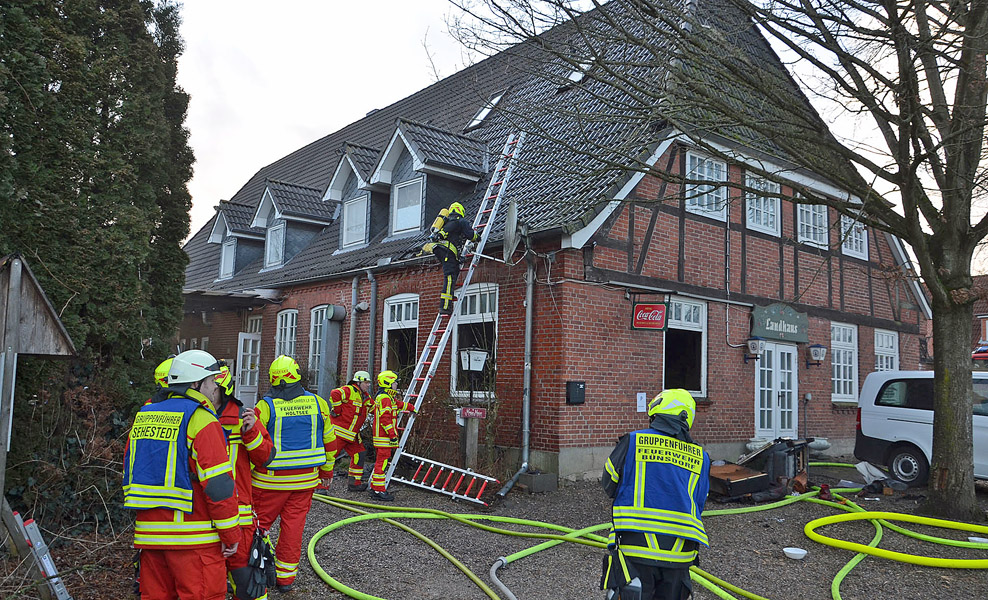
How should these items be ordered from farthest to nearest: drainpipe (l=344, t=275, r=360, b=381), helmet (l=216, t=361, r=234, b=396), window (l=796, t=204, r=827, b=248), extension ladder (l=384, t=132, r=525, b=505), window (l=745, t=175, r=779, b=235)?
window (l=796, t=204, r=827, b=248), drainpipe (l=344, t=275, r=360, b=381), window (l=745, t=175, r=779, b=235), extension ladder (l=384, t=132, r=525, b=505), helmet (l=216, t=361, r=234, b=396)

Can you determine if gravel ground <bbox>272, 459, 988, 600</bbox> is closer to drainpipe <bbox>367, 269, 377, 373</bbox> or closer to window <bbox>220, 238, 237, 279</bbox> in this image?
drainpipe <bbox>367, 269, 377, 373</bbox>

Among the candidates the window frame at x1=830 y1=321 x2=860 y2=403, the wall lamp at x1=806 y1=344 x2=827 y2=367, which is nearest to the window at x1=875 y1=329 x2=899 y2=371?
the window frame at x1=830 y1=321 x2=860 y2=403

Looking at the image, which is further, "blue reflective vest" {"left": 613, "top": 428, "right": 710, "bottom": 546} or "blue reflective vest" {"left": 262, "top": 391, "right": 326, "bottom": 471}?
"blue reflective vest" {"left": 262, "top": 391, "right": 326, "bottom": 471}

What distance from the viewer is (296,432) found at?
5.57 m

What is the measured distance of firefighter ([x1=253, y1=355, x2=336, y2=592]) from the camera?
5410mm

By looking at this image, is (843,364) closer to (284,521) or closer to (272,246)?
(284,521)

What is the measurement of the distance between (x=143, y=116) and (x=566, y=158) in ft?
21.0

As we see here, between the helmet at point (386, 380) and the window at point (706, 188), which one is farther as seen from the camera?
the window at point (706, 188)

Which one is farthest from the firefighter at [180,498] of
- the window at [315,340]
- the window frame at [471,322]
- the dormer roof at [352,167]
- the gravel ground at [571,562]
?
the window at [315,340]

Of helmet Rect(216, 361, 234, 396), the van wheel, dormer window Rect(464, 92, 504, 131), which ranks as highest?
dormer window Rect(464, 92, 504, 131)

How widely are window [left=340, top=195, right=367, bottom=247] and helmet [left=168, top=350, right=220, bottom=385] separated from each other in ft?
36.7

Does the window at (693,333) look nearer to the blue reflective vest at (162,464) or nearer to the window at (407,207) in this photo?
the window at (407,207)

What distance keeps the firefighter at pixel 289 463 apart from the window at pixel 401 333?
693 centimetres

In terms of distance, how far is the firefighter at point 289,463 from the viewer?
5410 millimetres
